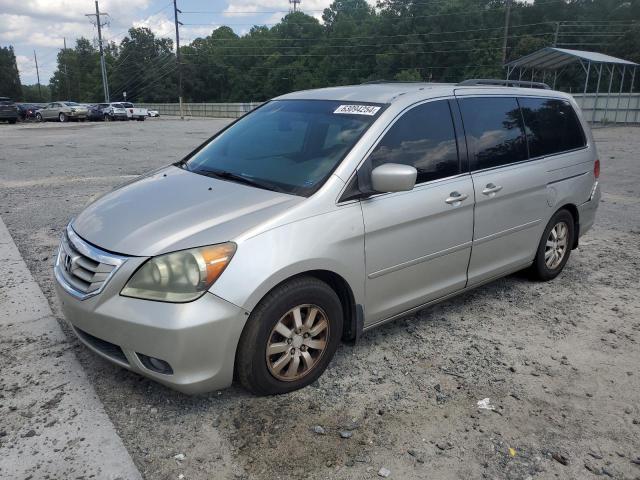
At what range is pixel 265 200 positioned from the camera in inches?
126

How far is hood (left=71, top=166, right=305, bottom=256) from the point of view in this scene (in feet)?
9.48

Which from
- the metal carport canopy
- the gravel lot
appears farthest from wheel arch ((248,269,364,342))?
the metal carport canopy

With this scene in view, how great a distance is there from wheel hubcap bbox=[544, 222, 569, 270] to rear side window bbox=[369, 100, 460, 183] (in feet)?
5.35

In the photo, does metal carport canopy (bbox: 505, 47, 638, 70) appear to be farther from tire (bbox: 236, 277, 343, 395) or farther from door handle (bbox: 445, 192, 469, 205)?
tire (bbox: 236, 277, 343, 395)

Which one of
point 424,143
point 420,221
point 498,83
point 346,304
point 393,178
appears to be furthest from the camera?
point 498,83

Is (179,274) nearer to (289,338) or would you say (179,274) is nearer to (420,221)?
(289,338)

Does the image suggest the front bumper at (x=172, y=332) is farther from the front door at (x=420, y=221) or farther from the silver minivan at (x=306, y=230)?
the front door at (x=420, y=221)

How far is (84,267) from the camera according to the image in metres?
3.02

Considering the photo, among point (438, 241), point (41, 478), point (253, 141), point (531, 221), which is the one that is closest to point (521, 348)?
point (438, 241)

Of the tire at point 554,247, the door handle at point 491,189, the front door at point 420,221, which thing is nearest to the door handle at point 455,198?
the front door at point 420,221

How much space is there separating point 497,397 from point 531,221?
192 centimetres

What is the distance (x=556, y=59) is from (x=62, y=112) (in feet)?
108

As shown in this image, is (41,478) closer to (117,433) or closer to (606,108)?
(117,433)

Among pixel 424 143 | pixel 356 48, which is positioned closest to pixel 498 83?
pixel 424 143
